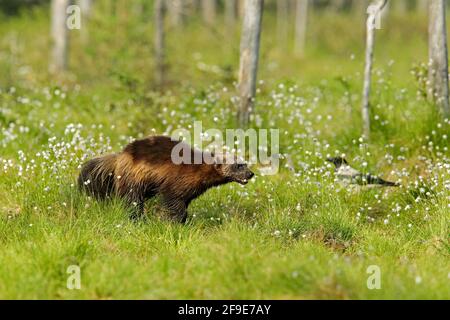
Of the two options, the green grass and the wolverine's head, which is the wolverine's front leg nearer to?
the green grass

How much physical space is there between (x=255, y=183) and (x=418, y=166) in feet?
7.40

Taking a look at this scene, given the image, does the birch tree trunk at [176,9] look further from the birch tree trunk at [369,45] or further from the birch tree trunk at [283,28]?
the birch tree trunk at [283,28]

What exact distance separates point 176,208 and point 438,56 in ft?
15.9

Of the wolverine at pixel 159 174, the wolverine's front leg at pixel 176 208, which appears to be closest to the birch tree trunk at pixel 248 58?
the wolverine at pixel 159 174

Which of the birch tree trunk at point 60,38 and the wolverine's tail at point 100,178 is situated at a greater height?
the birch tree trunk at point 60,38

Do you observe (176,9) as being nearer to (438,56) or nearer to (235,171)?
(438,56)

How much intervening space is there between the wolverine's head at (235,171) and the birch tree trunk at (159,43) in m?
7.66

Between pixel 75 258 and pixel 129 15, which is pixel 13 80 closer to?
pixel 129 15

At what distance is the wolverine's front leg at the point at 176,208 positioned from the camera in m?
6.97

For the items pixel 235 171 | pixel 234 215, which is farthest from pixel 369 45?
pixel 234 215

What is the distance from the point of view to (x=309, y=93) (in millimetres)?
13391

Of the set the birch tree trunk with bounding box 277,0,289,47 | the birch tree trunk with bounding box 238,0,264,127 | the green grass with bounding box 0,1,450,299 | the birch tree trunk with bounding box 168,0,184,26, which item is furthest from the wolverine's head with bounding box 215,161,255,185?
the birch tree trunk with bounding box 277,0,289,47
